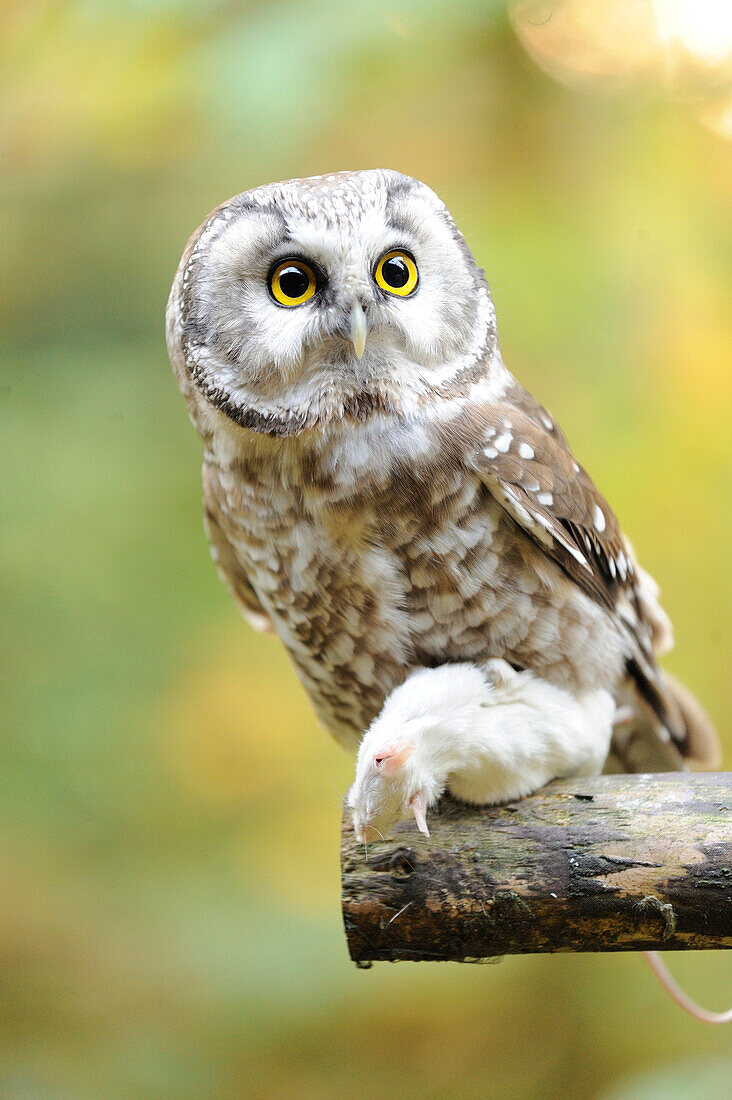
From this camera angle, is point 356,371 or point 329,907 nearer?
point 356,371

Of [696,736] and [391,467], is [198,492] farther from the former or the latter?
[696,736]

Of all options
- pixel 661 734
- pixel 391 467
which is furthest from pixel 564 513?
pixel 661 734

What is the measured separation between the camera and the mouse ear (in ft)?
3.49

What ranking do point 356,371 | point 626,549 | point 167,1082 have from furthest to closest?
point 167,1082, point 626,549, point 356,371

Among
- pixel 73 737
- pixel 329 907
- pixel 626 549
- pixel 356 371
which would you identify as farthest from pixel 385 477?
pixel 329 907

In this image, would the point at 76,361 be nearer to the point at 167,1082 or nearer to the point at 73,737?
the point at 73,737

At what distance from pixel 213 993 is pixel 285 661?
88 centimetres

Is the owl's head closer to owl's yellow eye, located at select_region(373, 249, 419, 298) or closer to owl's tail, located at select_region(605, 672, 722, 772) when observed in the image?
owl's yellow eye, located at select_region(373, 249, 419, 298)

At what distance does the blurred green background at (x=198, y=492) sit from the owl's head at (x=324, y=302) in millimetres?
1047

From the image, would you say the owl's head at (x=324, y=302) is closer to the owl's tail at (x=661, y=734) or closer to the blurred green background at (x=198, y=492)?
the owl's tail at (x=661, y=734)

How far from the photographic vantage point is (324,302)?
3.59ft

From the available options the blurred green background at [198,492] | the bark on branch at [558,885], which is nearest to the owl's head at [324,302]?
the bark on branch at [558,885]

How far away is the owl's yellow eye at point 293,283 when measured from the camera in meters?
1.11

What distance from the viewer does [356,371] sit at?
1.14 m
